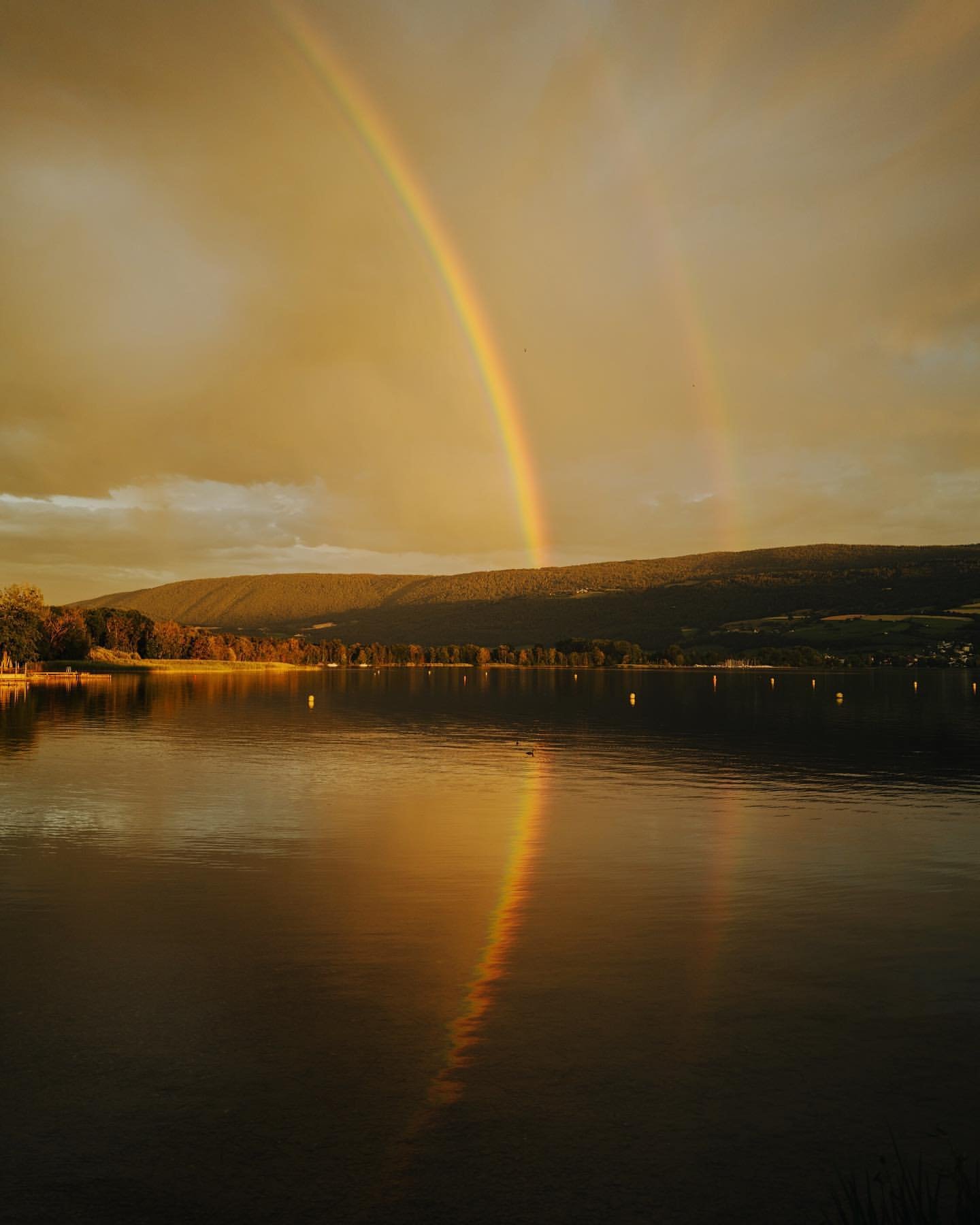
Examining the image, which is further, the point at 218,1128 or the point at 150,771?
the point at 150,771

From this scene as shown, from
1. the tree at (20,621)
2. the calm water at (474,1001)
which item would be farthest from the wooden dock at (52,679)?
the calm water at (474,1001)

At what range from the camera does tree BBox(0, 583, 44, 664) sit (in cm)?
17162

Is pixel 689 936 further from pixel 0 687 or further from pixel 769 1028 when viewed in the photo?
pixel 0 687

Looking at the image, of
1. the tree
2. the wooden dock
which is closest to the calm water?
the wooden dock

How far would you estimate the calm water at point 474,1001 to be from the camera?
11.0 metres

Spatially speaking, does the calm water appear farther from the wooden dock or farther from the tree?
the tree

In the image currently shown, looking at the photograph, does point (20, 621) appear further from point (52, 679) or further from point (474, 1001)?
point (474, 1001)

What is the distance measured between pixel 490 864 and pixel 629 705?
8870 centimetres

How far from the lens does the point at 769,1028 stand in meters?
15.1

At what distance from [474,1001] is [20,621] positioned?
17749cm

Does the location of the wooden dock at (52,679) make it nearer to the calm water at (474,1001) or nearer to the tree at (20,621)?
the tree at (20,621)

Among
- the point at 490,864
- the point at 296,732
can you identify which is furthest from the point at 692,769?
the point at 296,732

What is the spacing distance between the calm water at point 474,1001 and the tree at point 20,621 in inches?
5780

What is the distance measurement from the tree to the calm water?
147 meters
